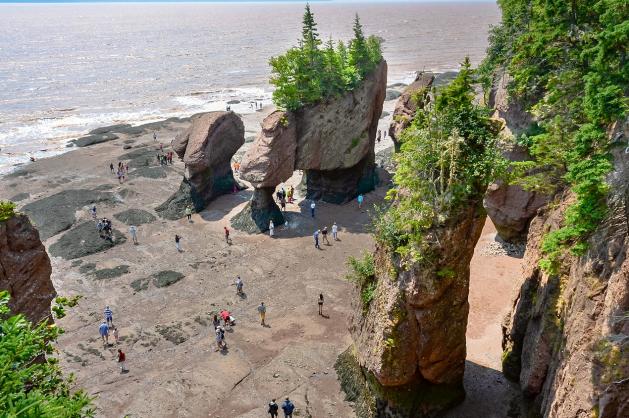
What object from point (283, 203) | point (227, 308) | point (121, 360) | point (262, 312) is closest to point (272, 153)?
point (283, 203)

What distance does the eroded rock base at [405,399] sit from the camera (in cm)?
1777

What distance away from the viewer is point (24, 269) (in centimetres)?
1636

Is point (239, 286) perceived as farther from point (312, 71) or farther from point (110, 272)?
point (312, 71)

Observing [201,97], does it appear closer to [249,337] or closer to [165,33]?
[249,337]

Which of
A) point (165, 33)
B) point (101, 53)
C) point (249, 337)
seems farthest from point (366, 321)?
point (165, 33)

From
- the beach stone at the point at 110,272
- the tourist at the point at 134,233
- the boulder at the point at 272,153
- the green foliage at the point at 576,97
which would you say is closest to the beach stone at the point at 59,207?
the tourist at the point at 134,233

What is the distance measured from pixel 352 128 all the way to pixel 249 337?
19323 millimetres

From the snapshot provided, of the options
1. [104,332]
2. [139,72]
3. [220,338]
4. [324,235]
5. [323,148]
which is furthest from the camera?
[139,72]

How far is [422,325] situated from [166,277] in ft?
61.7

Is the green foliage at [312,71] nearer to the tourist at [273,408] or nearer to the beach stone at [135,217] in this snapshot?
the beach stone at [135,217]

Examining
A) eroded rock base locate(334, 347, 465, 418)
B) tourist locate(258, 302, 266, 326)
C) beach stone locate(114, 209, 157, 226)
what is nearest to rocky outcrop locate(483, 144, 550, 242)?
eroded rock base locate(334, 347, 465, 418)

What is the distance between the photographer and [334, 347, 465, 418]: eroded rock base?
58.3ft

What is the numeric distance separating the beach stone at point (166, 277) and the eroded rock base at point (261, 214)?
6733mm

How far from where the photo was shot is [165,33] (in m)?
193
